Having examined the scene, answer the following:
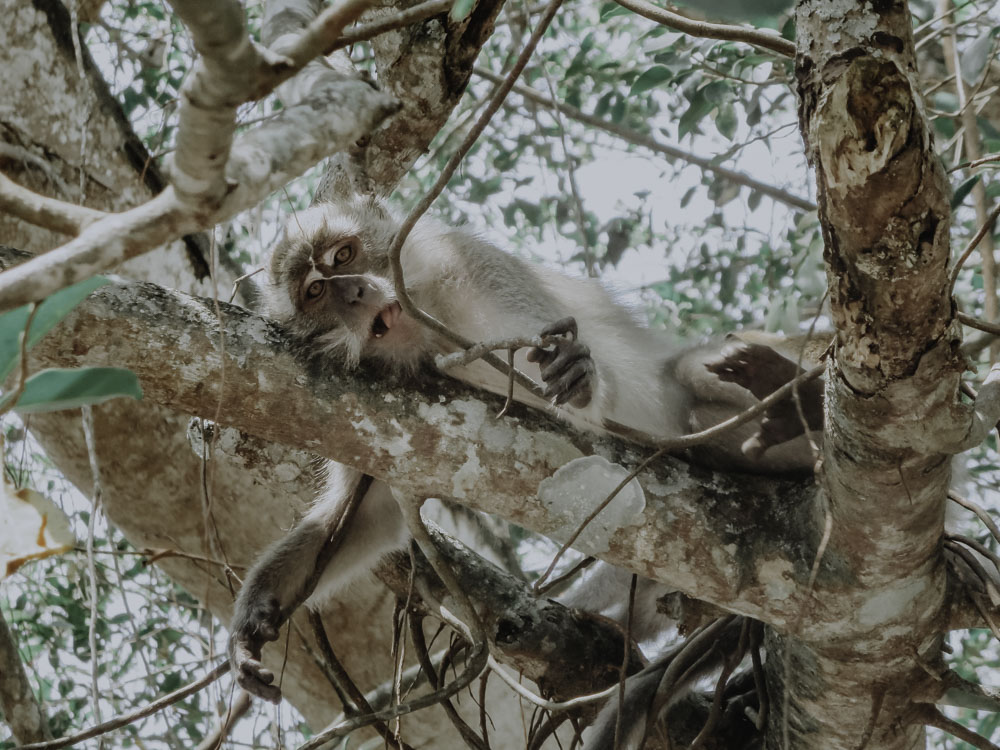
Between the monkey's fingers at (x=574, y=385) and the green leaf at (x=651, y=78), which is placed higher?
the green leaf at (x=651, y=78)

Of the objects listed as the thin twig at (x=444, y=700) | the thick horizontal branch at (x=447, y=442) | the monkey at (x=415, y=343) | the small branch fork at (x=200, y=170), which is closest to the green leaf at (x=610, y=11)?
the monkey at (x=415, y=343)

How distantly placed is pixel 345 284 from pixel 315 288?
186 millimetres

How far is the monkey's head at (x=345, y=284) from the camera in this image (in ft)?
10.3

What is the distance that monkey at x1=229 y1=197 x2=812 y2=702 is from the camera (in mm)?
3051

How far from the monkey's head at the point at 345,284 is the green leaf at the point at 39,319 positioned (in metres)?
1.59

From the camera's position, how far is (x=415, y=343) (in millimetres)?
3174

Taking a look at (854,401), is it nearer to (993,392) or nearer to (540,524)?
(993,392)

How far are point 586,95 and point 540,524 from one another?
5.31 metres

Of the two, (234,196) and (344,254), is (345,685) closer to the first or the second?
(344,254)

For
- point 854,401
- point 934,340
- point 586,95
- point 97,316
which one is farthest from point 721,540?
point 586,95

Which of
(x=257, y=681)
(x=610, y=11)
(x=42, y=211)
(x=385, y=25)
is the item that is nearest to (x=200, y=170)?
(x=42, y=211)

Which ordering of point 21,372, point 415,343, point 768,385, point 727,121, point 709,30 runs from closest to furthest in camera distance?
1. point 21,372
2. point 709,30
3. point 768,385
4. point 415,343
5. point 727,121

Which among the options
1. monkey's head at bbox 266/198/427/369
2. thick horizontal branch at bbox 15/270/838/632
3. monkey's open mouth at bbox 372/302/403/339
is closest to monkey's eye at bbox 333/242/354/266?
monkey's head at bbox 266/198/427/369

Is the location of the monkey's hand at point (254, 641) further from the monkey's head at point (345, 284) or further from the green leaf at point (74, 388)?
the green leaf at point (74, 388)
